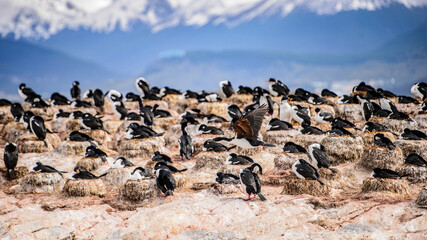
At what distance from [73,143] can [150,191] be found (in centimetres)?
557

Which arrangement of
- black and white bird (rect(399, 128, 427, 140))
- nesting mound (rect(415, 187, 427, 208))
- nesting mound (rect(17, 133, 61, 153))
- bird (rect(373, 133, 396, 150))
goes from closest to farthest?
nesting mound (rect(415, 187, 427, 208)) < bird (rect(373, 133, 396, 150)) < black and white bird (rect(399, 128, 427, 140)) < nesting mound (rect(17, 133, 61, 153))

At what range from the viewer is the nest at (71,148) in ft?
53.9

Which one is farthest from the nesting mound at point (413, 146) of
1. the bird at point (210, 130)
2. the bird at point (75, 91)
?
the bird at point (75, 91)

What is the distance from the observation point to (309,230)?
1034cm

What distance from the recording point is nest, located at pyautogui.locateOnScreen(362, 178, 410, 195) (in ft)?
38.8

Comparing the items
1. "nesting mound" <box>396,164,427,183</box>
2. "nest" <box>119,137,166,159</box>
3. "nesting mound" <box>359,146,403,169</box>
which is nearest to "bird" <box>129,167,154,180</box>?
"nest" <box>119,137,166,159</box>

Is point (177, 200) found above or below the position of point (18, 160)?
below

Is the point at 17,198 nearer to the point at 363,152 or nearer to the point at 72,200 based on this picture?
the point at 72,200

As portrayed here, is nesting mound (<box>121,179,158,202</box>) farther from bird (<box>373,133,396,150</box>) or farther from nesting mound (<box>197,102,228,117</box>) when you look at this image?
nesting mound (<box>197,102,228,117</box>)

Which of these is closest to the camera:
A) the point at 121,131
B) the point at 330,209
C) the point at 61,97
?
the point at 330,209

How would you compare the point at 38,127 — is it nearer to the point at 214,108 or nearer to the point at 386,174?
the point at 214,108

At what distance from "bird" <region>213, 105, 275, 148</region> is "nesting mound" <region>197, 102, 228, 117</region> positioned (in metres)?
9.01

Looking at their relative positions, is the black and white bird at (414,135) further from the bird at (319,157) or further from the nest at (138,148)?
the nest at (138,148)


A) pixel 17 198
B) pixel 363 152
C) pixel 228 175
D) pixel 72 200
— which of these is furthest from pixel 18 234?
pixel 363 152
